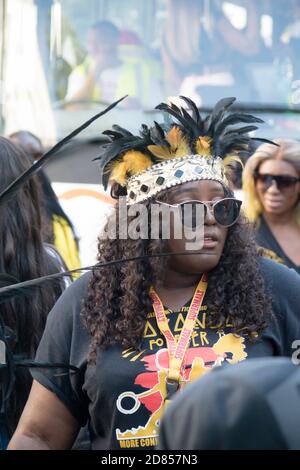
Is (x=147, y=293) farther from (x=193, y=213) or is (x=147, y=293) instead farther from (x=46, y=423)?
(x=46, y=423)

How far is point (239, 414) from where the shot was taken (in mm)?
1463

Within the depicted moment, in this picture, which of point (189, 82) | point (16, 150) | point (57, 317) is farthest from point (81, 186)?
point (57, 317)

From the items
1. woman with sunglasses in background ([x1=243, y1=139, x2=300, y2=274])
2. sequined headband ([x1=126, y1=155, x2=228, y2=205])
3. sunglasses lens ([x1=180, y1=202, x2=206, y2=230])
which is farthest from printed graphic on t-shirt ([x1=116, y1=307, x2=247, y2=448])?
woman with sunglasses in background ([x1=243, y1=139, x2=300, y2=274])

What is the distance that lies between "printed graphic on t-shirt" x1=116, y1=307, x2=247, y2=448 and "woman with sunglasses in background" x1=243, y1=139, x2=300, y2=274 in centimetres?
227

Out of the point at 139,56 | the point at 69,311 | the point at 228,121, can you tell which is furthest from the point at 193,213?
the point at 139,56

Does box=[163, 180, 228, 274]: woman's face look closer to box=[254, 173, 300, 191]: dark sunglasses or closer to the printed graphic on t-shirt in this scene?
the printed graphic on t-shirt

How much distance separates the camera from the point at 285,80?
294 inches

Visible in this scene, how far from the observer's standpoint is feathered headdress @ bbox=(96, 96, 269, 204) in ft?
10.1

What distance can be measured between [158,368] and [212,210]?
1.62 ft

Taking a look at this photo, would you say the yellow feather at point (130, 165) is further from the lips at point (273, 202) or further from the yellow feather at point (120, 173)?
the lips at point (273, 202)

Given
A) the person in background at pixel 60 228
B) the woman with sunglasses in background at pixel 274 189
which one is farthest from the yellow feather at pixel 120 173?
the woman with sunglasses in background at pixel 274 189

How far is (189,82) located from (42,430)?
485 centimetres

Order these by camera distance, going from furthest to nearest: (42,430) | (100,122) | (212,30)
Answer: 1. (100,122)
2. (212,30)
3. (42,430)
